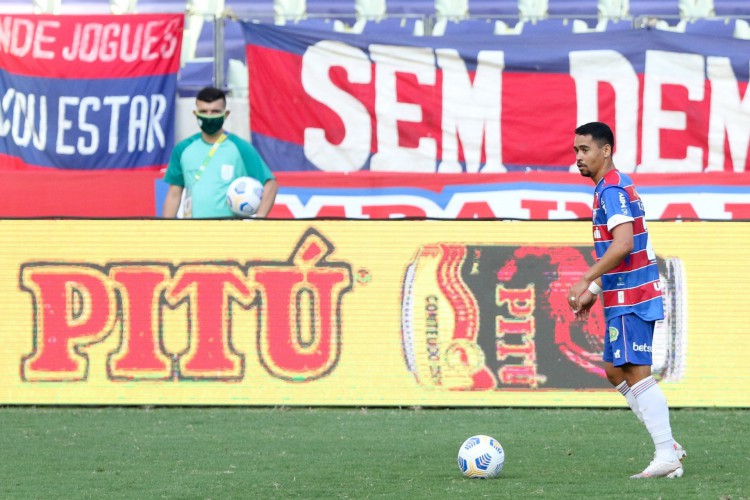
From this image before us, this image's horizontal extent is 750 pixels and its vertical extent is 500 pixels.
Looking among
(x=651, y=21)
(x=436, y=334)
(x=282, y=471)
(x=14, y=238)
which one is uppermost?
(x=651, y=21)

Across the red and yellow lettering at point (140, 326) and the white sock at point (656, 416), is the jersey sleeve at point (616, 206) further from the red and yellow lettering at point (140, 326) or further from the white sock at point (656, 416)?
the red and yellow lettering at point (140, 326)

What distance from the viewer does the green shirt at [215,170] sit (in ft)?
31.9

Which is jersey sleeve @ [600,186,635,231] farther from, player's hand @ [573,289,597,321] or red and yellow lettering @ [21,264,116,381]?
red and yellow lettering @ [21,264,116,381]

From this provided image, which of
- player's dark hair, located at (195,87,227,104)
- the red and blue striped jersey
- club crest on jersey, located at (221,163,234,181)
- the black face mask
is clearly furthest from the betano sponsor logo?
the red and blue striped jersey

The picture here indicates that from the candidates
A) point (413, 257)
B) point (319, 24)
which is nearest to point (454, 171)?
point (319, 24)

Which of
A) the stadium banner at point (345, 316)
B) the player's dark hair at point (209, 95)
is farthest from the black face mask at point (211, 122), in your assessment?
the stadium banner at point (345, 316)

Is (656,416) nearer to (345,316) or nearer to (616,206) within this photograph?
(616,206)

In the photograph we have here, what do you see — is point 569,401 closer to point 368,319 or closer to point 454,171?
point 368,319

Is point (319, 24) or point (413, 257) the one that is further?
point (319, 24)

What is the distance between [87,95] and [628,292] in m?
7.06

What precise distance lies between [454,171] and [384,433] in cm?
473

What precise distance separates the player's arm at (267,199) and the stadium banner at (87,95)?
273cm

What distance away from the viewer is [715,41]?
12.3 metres

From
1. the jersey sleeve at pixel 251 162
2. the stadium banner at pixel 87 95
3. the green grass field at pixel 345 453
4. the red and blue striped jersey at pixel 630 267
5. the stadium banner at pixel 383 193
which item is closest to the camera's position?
the green grass field at pixel 345 453
